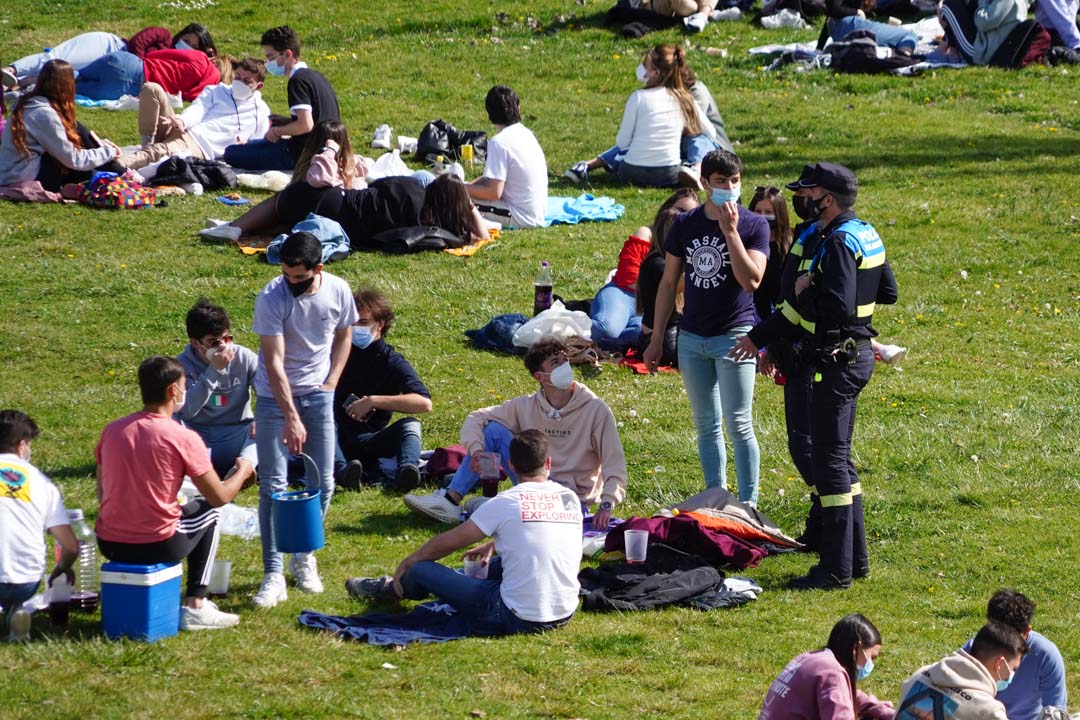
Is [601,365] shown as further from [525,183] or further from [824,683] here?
[824,683]

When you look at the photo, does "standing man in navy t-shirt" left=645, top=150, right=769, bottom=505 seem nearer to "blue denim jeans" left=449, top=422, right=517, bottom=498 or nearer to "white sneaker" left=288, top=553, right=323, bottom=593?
"blue denim jeans" left=449, top=422, right=517, bottom=498

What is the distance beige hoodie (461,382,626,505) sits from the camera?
27.2 ft

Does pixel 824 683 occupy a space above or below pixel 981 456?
above

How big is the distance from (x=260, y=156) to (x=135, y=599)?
9.70 meters

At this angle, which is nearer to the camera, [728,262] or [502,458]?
[728,262]

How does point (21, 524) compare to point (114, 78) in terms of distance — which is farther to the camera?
point (114, 78)

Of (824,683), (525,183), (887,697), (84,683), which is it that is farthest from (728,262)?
(525,183)

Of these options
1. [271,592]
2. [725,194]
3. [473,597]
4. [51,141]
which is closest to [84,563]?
[271,592]

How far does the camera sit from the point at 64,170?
14328mm

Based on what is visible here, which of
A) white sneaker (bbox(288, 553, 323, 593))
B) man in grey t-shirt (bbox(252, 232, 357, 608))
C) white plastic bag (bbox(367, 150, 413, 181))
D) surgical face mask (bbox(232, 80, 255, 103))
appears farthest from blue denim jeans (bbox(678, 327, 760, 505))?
surgical face mask (bbox(232, 80, 255, 103))

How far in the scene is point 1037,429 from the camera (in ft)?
32.7

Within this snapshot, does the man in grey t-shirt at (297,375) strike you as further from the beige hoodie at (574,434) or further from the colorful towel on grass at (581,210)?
the colorful towel on grass at (581,210)

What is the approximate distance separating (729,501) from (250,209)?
285 inches

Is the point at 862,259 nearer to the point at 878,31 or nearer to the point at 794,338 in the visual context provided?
the point at 794,338
